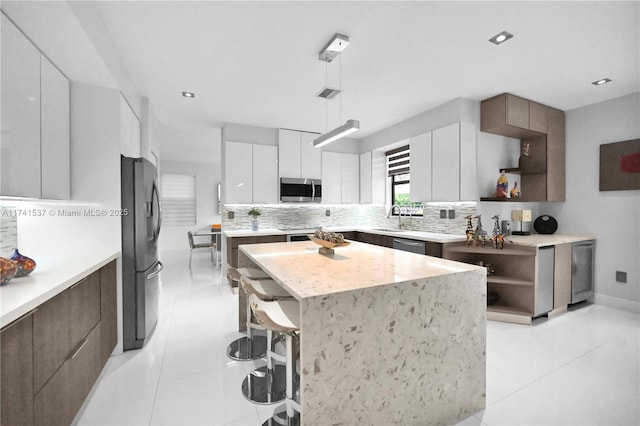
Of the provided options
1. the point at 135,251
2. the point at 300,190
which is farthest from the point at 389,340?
the point at 300,190

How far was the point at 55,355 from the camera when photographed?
1.33m

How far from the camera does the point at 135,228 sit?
246 cm

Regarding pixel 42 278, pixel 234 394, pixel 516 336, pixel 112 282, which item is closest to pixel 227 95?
pixel 112 282

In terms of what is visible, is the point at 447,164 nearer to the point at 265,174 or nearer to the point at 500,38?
the point at 500,38

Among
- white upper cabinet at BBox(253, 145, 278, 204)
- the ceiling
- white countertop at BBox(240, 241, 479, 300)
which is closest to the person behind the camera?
white countertop at BBox(240, 241, 479, 300)

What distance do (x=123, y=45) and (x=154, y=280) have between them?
2085 mm

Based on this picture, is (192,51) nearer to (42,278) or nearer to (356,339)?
(42,278)

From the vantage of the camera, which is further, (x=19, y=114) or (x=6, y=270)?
(x=19, y=114)

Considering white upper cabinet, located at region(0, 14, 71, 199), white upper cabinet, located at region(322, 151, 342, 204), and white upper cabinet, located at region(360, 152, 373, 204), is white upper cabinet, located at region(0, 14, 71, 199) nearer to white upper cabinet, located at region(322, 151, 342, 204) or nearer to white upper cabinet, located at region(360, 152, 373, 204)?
white upper cabinet, located at region(322, 151, 342, 204)

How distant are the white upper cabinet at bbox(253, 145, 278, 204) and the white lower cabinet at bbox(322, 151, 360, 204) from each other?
91 centimetres

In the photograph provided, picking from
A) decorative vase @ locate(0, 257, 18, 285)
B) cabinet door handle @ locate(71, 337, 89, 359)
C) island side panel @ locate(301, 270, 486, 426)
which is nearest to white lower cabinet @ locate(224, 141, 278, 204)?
cabinet door handle @ locate(71, 337, 89, 359)

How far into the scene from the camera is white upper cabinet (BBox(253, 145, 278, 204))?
182 inches

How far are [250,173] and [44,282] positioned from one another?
10.9 feet

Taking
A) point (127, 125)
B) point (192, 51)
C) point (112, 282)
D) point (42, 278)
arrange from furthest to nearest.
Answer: point (127, 125)
point (192, 51)
point (112, 282)
point (42, 278)
